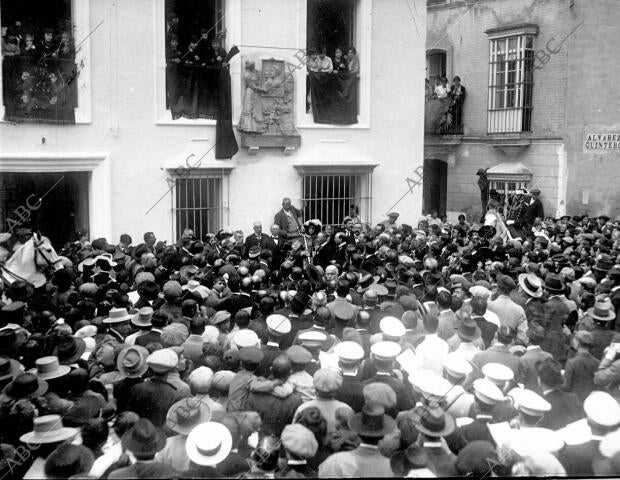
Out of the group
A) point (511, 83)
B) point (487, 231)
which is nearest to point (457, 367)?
point (487, 231)

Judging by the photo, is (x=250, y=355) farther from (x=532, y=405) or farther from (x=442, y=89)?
(x=442, y=89)

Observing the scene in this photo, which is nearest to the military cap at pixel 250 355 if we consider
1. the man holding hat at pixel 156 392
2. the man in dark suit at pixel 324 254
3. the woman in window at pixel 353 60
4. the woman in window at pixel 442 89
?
the man holding hat at pixel 156 392

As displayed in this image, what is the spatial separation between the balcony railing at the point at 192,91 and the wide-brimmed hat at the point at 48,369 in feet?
29.6

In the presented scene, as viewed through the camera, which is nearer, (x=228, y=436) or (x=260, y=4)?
(x=228, y=436)

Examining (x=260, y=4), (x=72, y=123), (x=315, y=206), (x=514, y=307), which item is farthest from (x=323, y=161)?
(x=514, y=307)

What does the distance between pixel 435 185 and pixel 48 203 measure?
13005 millimetres

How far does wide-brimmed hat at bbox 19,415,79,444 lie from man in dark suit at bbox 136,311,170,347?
5.56 feet

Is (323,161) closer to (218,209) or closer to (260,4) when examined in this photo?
(218,209)

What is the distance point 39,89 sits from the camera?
1224cm

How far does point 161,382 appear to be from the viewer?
527 centimetres

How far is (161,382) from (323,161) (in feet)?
33.5

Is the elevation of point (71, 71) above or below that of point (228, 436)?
above

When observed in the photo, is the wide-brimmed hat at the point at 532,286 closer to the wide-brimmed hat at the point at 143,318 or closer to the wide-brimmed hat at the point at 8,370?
the wide-brimmed hat at the point at 143,318

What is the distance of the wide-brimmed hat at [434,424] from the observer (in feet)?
14.8
